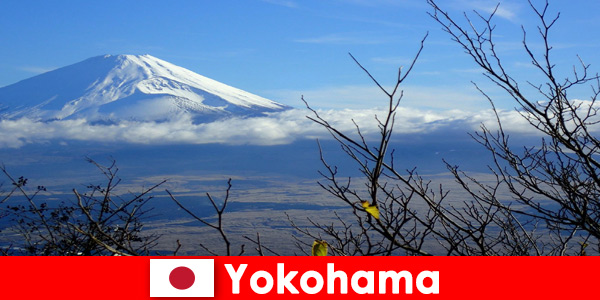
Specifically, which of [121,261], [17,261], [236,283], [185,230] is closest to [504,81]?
[236,283]

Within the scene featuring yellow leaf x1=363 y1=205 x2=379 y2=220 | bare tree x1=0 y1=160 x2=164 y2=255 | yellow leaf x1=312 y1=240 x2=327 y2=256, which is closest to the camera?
yellow leaf x1=363 y1=205 x2=379 y2=220

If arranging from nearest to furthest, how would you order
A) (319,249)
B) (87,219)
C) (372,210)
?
(372,210)
(319,249)
(87,219)

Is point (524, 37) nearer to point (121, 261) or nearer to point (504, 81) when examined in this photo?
point (504, 81)

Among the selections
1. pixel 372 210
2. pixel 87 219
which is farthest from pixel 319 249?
pixel 87 219

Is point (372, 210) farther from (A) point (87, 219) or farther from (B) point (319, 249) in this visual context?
(A) point (87, 219)

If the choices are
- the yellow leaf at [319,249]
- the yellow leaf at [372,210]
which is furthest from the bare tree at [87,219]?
the yellow leaf at [372,210]

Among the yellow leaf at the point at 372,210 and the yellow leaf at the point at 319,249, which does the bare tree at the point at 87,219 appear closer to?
the yellow leaf at the point at 319,249

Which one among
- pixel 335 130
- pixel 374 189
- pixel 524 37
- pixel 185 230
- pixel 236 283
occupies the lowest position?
pixel 236 283

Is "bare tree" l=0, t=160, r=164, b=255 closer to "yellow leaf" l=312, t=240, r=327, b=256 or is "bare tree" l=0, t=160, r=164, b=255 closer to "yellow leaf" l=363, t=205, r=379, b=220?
"yellow leaf" l=312, t=240, r=327, b=256

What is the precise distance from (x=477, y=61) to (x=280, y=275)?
235cm

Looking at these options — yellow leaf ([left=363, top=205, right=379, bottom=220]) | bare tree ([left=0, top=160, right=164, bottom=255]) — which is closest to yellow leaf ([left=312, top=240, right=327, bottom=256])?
yellow leaf ([left=363, top=205, right=379, bottom=220])

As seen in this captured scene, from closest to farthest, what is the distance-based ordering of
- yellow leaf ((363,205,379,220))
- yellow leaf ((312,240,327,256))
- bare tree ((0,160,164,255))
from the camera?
yellow leaf ((363,205,379,220)) → yellow leaf ((312,240,327,256)) → bare tree ((0,160,164,255))

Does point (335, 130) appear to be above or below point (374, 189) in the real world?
above

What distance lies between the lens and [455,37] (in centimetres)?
492
